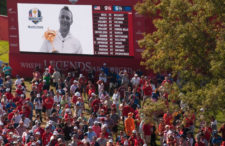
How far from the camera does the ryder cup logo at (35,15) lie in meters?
33.1

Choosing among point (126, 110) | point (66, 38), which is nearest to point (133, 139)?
point (126, 110)

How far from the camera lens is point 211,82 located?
61.3 feet

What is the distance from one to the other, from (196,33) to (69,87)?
11.7 m

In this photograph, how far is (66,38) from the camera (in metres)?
32.4

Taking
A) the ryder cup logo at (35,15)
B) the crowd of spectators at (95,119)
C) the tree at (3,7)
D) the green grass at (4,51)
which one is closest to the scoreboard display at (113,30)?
the crowd of spectators at (95,119)

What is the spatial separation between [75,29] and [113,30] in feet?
7.40

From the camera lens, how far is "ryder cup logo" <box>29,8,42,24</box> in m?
33.1

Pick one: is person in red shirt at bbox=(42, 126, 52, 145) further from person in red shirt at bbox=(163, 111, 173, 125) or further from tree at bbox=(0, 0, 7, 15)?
tree at bbox=(0, 0, 7, 15)

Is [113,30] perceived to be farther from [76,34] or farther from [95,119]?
[95,119]

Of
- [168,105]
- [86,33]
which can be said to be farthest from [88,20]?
Answer: [168,105]

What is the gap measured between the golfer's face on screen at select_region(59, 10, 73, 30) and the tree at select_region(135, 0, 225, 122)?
12.8 metres

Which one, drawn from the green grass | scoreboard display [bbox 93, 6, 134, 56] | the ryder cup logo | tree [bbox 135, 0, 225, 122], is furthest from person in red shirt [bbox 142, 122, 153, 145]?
the green grass

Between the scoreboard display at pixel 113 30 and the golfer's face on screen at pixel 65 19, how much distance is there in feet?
4.93

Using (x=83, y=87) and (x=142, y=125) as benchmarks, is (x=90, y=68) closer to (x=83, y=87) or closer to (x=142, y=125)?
(x=83, y=87)
